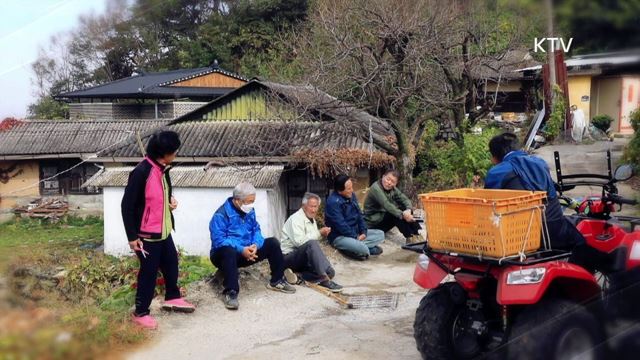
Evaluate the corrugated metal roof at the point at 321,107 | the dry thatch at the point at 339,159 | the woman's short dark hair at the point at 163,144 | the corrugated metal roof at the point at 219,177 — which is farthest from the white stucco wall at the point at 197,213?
the woman's short dark hair at the point at 163,144

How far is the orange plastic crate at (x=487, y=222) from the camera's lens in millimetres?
3053

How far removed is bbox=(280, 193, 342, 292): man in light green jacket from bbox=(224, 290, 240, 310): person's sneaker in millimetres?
869

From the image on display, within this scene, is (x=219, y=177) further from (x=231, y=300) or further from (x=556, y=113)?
(x=556, y=113)

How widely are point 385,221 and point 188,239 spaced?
295 inches

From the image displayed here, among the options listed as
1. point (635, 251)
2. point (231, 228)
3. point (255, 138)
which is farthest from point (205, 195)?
point (635, 251)

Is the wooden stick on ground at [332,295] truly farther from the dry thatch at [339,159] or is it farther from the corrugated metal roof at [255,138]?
the corrugated metal roof at [255,138]

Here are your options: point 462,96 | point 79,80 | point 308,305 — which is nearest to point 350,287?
point 308,305

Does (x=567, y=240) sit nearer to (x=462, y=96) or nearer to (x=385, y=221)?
(x=385, y=221)

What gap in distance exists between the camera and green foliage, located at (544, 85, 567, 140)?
8.19 ft

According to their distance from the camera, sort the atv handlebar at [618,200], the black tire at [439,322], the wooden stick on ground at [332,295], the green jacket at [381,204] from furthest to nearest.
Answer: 1. the green jacket at [381,204]
2. the wooden stick on ground at [332,295]
3. the atv handlebar at [618,200]
4. the black tire at [439,322]

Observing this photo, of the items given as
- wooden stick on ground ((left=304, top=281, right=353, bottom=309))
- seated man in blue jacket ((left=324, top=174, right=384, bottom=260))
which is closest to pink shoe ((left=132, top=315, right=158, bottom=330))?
wooden stick on ground ((left=304, top=281, right=353, bottom=309))

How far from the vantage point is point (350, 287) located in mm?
6316

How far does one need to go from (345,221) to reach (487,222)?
168 inches

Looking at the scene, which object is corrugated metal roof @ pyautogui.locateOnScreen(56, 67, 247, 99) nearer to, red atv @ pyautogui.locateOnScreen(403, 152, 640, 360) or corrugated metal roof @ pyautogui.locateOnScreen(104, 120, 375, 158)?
red atv @ pyautogui.locateOnScreen(403, 152, 640, 360)
